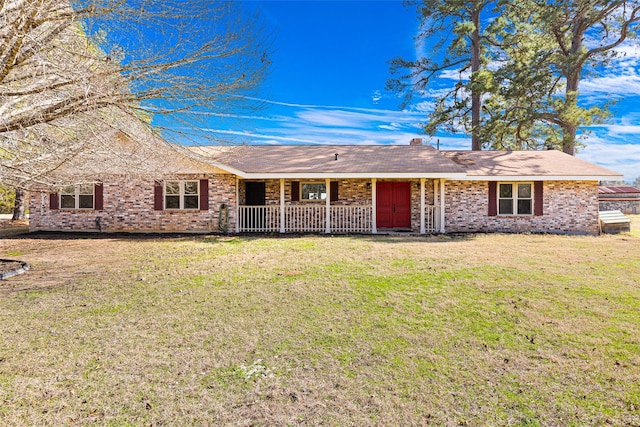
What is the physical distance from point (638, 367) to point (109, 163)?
879cm

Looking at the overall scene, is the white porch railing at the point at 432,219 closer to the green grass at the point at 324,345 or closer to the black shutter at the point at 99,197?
the green grass at the point at 324,345

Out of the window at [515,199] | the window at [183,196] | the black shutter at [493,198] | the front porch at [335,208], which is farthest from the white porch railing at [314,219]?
the window at [515,199]

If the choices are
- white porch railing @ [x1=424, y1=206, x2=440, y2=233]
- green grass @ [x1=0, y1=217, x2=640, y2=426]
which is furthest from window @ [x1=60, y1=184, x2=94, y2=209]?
white porch railing @ [x1=424, y1=206, x2=440, y2=233]

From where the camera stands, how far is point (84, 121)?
18.3 ft

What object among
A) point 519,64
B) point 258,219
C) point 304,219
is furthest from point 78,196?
point 519,64

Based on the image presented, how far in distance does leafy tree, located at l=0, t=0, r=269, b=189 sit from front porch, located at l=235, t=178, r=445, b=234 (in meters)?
7.70

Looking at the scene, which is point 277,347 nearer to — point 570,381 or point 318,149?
point 570,381

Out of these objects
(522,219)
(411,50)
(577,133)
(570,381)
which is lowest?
(570,381)

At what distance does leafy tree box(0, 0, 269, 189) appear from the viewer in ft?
15.7

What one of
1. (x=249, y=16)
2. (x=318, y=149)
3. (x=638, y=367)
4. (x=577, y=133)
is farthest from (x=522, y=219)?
(x=249, y=16)

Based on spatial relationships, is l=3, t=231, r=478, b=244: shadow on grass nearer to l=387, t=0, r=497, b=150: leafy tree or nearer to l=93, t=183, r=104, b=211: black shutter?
l=93, t=183, r=104, b=211: black shutter

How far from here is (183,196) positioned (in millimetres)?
14148

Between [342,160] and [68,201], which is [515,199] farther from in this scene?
[68,201]

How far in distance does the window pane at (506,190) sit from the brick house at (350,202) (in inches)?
1.4
